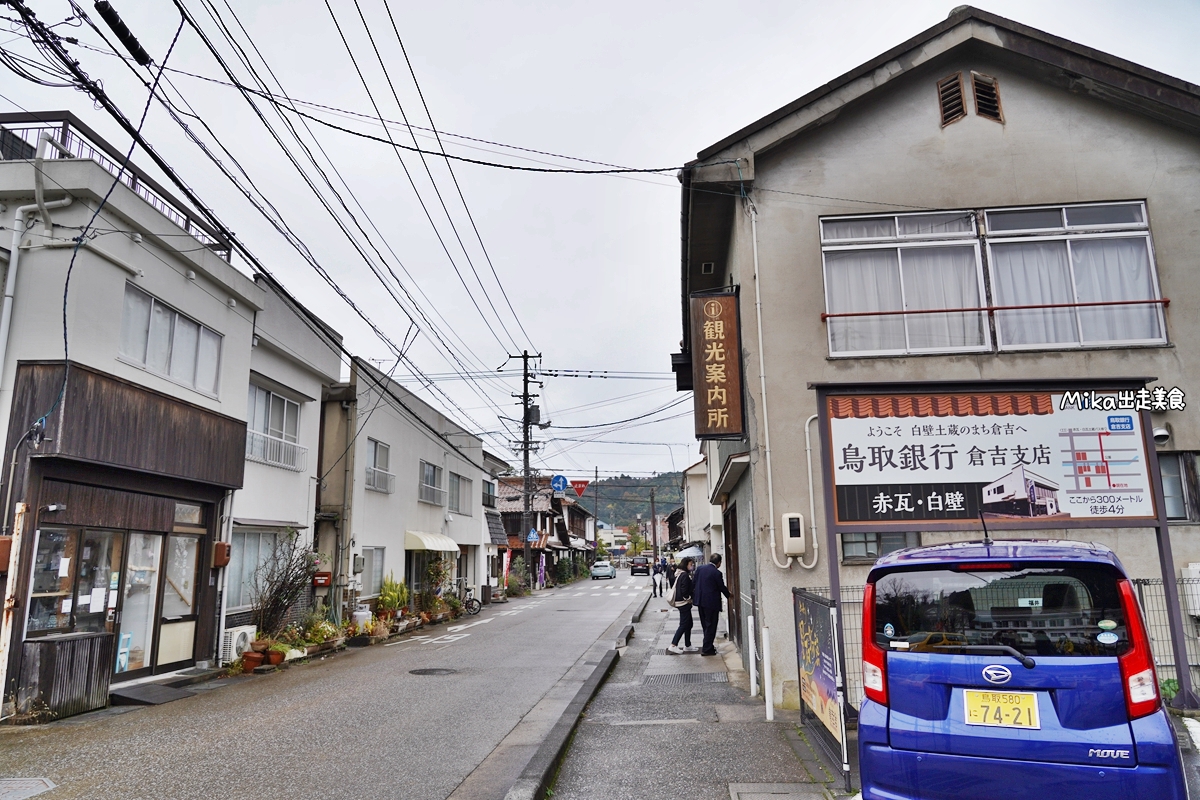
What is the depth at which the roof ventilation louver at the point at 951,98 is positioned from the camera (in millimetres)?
9961

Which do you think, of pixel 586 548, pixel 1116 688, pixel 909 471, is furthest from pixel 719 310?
pixel 586 548

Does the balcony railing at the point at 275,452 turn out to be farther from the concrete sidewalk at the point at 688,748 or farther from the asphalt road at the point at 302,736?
the concrete sidewalk at the point at 688,748

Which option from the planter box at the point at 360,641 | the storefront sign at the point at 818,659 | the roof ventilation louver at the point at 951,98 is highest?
the roof ventilation louver at the point at 951,98

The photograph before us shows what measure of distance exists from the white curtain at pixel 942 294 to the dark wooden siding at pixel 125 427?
10.0m

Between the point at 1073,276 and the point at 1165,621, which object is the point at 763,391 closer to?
the point at 1073,276

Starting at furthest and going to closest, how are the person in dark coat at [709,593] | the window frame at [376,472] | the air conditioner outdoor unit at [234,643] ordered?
the window frame at [376,472]
the person in dark coat at [709,593]
the air conditioner outdoor unit at [234,643]

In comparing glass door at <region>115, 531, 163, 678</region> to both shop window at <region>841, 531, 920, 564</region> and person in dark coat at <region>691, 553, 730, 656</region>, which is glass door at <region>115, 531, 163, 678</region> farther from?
shop window at <region>841, 531, 920, 564</region>

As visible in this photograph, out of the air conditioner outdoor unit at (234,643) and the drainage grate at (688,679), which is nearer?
the drainage grate at (688,679)

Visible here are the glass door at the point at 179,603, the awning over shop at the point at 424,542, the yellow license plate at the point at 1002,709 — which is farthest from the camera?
the awning over shop at the point at 424,542

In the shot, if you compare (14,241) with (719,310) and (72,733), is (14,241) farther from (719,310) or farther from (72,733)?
(719,310)

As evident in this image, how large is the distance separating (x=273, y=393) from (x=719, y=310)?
10.4m

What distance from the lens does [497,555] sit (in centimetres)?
3734

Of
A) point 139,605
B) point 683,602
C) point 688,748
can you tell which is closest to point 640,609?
point 683,602

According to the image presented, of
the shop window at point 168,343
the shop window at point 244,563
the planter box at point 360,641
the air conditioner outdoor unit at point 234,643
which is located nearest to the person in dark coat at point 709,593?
the air conditioner outdoor unit at point 234,643
